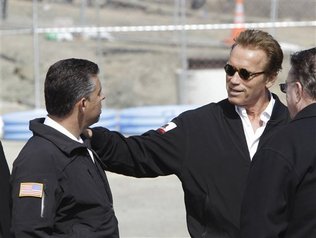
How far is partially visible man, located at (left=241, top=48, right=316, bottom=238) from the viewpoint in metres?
2.63

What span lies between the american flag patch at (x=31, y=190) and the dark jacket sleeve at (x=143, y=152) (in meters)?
0.66

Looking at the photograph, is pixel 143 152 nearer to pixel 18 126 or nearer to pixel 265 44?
pixel 265 44

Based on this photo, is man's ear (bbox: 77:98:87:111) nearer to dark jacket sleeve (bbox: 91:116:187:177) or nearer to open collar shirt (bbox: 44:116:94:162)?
open collar shirt (bbox: 44:116:94:162)

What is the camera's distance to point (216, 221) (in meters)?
3.58

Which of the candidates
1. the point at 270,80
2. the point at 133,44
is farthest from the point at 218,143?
the point at 133,44

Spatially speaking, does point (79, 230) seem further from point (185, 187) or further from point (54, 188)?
point (185, 187)

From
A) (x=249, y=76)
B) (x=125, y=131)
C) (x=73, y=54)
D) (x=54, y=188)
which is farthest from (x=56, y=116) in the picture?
(x=73, y=54)

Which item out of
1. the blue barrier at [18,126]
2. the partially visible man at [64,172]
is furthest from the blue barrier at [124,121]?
the partially visible man at [64,172]

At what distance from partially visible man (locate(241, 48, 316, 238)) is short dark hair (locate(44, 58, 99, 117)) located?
36.5 inches

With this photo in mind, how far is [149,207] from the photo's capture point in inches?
299

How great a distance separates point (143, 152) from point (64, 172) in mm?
716

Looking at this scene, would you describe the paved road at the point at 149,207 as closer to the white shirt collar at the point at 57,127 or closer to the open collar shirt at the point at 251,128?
the open collar shirt at the point at 251,128

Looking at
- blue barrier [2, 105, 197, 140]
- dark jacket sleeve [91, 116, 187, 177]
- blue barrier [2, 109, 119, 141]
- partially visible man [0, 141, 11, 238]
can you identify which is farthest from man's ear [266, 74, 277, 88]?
blue barrier [2, 105, 197, 140]

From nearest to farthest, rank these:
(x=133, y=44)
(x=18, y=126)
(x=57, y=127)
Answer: (x=57, y=127)
(x=18, y=126)
(x=133, y=44)
